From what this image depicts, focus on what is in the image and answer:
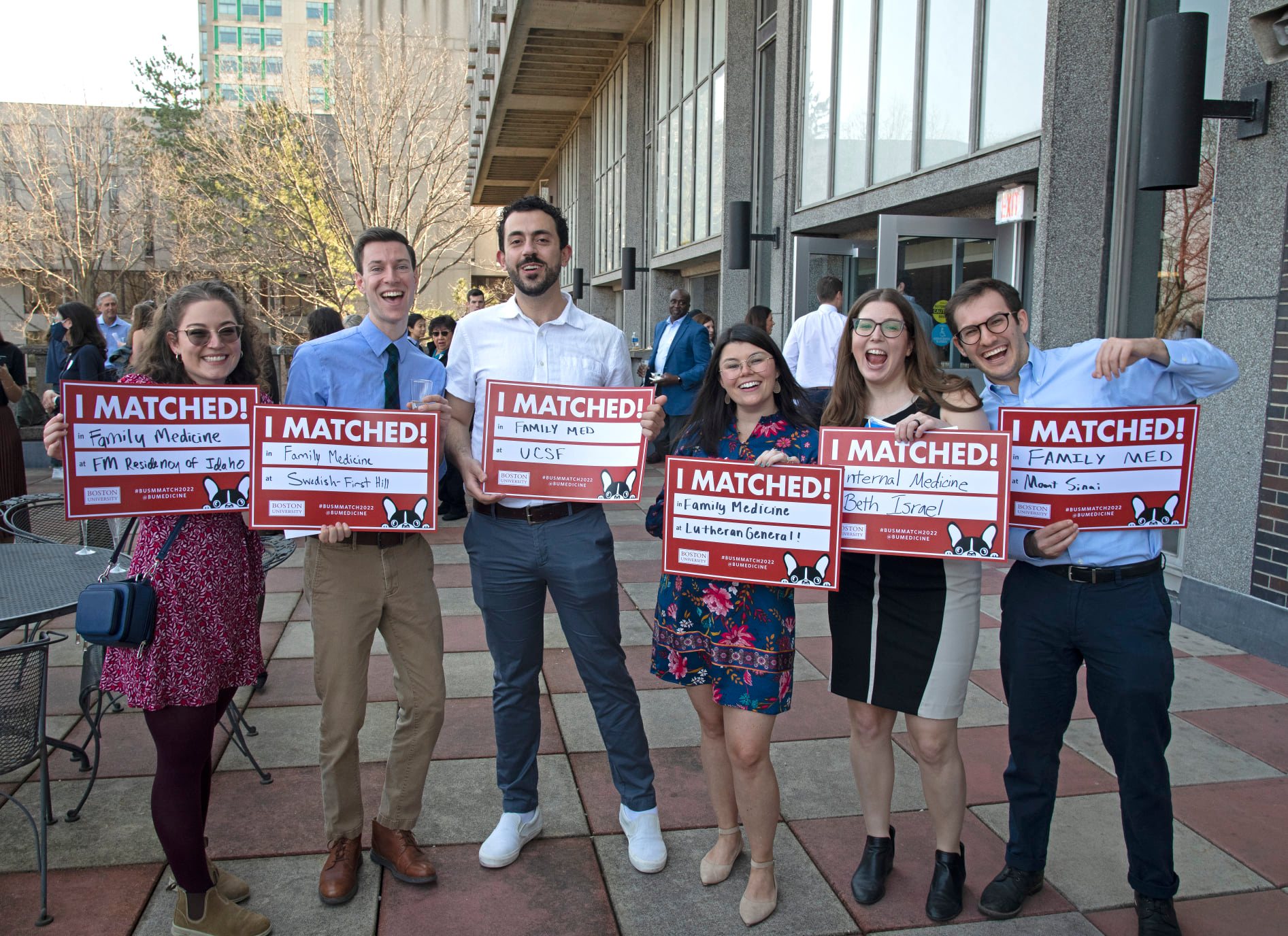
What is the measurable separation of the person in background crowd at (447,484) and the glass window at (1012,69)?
4938 millimetres

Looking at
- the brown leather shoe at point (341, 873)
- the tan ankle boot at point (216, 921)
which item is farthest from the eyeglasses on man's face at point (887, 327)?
the tan ankle boot at point (216, 921)

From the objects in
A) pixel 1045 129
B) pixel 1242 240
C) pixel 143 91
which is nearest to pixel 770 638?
pixel 1242 240

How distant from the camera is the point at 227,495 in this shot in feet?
9.98

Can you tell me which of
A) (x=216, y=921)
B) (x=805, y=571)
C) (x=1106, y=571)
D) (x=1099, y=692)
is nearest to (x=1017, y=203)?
(x=1106, y=571)

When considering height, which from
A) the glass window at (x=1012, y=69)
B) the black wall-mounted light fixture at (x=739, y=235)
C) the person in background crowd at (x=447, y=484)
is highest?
the glass window at (x=1012, y=69)

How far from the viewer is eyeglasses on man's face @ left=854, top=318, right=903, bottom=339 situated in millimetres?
2994

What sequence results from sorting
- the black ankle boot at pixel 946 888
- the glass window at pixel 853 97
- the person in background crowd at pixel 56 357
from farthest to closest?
the person in background crowd at pixel 56 357 < the glass window at pixel 853 97 < the black ankle boot at pixel 946 888

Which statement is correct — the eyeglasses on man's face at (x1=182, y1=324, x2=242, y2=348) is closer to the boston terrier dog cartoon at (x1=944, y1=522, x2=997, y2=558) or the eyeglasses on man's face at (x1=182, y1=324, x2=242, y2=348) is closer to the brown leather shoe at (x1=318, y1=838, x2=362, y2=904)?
the brown leather shoe at (x1=318, y1=838, x2=362, y2=904)

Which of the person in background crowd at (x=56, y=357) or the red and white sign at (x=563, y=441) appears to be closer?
the red and white sign at (x=563, y=441)

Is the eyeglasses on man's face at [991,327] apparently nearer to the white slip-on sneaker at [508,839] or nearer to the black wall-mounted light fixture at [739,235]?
the white slip-on sneaker at [508,839]

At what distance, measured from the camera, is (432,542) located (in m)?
8.68

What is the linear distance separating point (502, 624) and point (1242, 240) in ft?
16.4

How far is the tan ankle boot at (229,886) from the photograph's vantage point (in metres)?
3.12

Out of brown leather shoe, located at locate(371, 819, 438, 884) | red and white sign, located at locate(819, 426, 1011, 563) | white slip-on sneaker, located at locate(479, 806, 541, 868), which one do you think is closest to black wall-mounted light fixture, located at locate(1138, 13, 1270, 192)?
red and white sign, located at locate(819, 426, 1011, 563)
